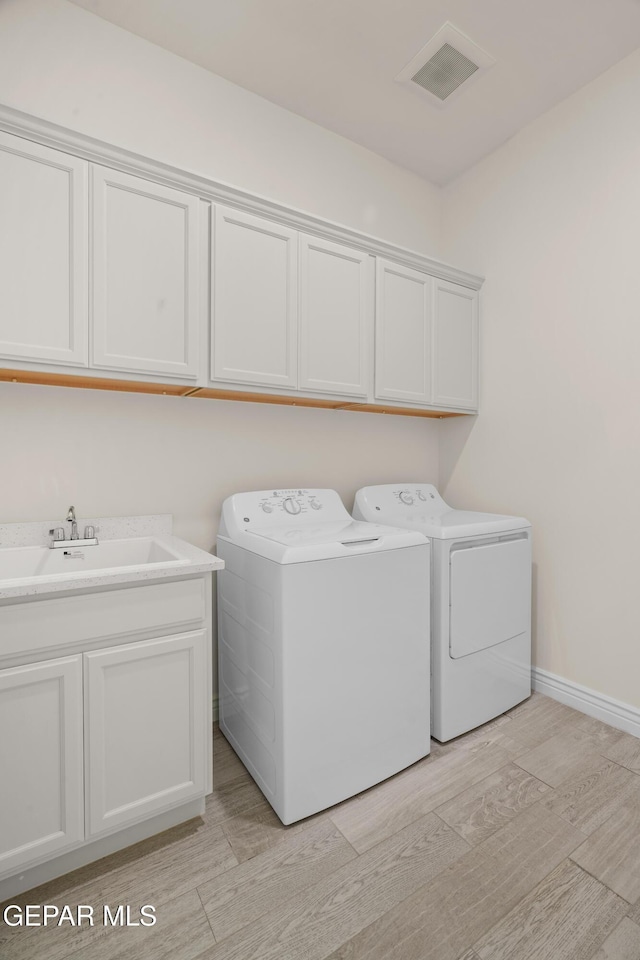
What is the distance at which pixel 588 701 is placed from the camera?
6.88ft

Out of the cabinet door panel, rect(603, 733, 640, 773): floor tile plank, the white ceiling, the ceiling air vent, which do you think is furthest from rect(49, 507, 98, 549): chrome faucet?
the ceiling air vent

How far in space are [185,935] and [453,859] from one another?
29.0 inches

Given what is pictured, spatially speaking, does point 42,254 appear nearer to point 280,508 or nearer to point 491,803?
point 280,508

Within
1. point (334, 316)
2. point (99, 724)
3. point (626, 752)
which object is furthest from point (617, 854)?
point (334, 316)

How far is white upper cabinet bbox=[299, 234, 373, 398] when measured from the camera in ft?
6.42

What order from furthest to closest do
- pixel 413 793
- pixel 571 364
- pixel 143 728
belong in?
1. pixel 571 364
2. pixel 413 793
3. pixel 143 728

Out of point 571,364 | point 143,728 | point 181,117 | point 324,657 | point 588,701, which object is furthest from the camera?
point 571,364

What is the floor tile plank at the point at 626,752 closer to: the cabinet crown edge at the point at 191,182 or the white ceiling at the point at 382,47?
the cabinet crown edge at the point at 191,182

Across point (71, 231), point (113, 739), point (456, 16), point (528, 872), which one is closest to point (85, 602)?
point (113, 739)

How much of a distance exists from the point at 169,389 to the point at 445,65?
1.85 m

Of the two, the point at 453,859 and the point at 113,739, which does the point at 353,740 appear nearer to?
the point at 453,859

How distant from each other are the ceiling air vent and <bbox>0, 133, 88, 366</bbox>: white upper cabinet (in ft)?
4.90

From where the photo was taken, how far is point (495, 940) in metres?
1.10

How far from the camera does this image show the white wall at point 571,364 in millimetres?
1993
